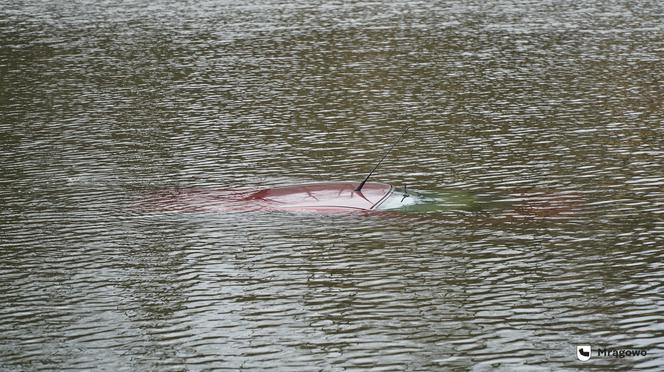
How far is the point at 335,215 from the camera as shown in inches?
1448

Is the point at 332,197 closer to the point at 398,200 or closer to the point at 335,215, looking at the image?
the point at 335,215

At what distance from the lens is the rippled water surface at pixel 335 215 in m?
27.2

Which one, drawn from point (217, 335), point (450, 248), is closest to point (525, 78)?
point (450, 248)

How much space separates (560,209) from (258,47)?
39.4 metres

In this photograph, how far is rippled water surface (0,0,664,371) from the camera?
27188 mm

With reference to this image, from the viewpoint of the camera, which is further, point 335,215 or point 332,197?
point 332,197

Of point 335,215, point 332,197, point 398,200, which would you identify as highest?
point 332,197

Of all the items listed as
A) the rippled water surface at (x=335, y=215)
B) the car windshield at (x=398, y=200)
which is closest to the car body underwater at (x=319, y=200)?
the car windshield at (x=398, y=200)

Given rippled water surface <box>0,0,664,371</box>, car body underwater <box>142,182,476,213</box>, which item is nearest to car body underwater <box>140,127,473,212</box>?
car body underwater <box>142,182,476,213</box>

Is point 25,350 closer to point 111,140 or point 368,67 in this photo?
point 111,140

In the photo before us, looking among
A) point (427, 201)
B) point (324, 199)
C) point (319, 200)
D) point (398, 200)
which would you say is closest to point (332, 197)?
point (324, 199)

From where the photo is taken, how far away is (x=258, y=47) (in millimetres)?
73562

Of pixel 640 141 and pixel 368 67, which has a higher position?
pixel 640 141

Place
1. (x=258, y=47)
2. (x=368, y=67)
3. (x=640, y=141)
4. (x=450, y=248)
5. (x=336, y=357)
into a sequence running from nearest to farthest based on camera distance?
(x=336, y=357)
(x=450, y=248)
(x=640, y=141)
(x=368, y=67)
(x=258, y=47)
